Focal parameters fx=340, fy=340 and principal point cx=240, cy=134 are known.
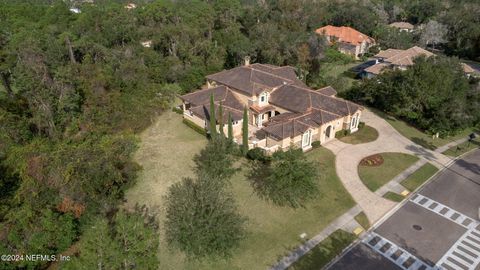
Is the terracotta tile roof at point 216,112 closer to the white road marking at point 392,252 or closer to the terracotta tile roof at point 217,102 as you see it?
the terracotta tile roof at point 217,102

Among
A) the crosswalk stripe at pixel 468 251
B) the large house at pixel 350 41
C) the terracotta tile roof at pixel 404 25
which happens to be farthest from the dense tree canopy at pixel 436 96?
the terracotta tile roof at pixel 404 25

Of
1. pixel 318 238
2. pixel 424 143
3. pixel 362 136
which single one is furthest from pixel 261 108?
pixel 318 238

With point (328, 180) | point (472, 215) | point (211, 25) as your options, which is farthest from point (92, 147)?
point (211, 25)

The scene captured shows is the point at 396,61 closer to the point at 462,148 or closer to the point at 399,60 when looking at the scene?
the point at 399,60

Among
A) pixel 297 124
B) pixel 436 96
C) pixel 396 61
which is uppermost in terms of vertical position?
pixel 436 96

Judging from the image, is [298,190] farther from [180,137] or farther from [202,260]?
[180,137]

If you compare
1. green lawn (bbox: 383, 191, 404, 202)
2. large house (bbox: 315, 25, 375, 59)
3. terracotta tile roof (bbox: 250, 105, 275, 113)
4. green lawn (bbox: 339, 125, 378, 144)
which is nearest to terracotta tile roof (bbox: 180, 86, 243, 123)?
terracotta tile roof (bbox: 250, 105, 275, 113)
